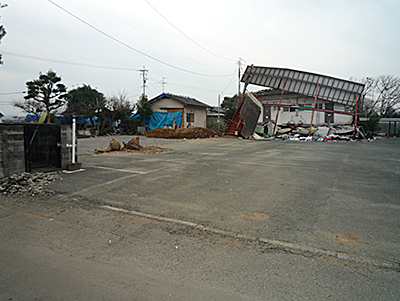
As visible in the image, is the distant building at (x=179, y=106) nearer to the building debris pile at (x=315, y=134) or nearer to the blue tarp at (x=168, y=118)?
the blue tarp at (x=168, y=118)

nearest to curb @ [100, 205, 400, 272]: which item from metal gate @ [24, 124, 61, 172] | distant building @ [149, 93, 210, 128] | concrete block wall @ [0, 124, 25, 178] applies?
concrete block wall @ [0, 124, 25, 178]

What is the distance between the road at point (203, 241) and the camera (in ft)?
7.82

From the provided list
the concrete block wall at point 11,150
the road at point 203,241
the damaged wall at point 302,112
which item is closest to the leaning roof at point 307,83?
the damaged wall at point 302,112

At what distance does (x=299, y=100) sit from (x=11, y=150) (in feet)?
89.4

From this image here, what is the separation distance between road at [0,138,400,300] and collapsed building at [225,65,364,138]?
16456 mm

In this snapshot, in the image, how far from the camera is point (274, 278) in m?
2.52

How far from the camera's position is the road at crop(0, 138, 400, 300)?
2383mm

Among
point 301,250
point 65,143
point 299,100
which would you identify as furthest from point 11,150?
point 299,100

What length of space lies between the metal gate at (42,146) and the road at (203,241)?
1486 mm

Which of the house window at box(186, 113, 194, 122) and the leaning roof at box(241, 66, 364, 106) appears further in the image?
the house window at box(186, 113, 194, 122)

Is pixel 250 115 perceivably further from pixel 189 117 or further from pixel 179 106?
pixel 179 106

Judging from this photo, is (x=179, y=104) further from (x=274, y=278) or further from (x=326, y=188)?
(x=274, y=278)

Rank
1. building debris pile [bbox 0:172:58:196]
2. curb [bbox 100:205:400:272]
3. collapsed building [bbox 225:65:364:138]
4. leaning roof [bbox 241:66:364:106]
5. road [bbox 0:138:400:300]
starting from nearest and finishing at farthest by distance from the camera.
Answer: road [bbox 0:138:400:300] → curb [bbox 100:205:400:272] → building debris pile [bbox 0:172:58:196] → collapsed building [bbox 225:65:364:138] → leaning roof [bbox 241:66:364:106]

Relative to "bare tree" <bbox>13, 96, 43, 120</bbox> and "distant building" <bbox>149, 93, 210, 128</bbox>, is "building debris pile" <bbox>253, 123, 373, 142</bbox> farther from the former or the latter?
"bare tree" <bbox>13, 96, 43, 120</bbox>
